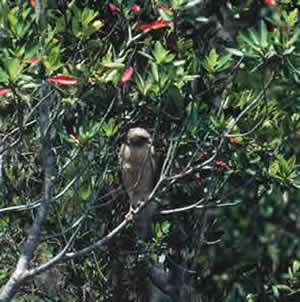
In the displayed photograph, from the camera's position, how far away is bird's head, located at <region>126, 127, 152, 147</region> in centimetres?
560

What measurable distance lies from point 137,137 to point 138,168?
18.7 inches

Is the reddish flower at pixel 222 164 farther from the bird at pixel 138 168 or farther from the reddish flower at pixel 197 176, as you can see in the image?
the bird at pixel 138 168

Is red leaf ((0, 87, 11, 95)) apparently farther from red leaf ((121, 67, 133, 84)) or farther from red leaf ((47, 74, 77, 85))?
red leaf ((121, 67, 133, 84))

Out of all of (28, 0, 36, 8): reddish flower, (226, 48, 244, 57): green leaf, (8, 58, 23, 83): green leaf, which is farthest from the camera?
(28, 0, 36, 8): reddish flower

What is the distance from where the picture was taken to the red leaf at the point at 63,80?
14.6ft

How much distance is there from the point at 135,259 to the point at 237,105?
1.57 meters

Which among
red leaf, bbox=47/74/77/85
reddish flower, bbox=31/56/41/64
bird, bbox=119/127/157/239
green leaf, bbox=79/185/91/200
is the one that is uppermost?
reddish flower, bbox=31/56/41/64

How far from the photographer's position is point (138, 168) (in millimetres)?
6055

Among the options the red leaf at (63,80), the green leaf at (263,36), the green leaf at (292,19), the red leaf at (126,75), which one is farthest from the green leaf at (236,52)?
the red leaf at (63,80)

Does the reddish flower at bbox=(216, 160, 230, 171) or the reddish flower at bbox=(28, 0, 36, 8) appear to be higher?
the reddish flower at bbox=(28, 0, 36, 8)

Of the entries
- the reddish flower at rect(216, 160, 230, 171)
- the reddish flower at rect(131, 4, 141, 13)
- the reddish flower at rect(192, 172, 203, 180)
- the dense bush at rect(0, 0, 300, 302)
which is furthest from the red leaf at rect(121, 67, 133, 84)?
the reddish flower at rect(192, 172, 203, 180)

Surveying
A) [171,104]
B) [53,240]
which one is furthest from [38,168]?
[171,104]

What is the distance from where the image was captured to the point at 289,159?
5.26 m

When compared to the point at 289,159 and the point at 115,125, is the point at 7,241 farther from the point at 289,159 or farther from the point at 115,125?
the point at 289,159
